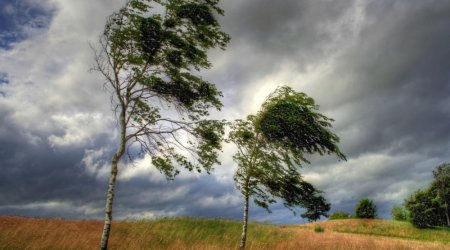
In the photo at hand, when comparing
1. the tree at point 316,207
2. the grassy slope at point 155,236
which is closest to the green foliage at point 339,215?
the grassy slope at point 155,236

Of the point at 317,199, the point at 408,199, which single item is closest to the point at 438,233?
the point at 408,199

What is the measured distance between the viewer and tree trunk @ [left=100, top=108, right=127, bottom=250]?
11.8 metres

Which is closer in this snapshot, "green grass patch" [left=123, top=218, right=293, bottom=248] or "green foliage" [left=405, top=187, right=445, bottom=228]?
"green grass patch" [left=123, top=218, right=293, bottom=248]

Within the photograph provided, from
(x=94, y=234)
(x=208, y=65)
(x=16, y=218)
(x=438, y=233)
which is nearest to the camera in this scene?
(x=208, y=65)

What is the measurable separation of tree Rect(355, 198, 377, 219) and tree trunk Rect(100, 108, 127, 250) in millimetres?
42664

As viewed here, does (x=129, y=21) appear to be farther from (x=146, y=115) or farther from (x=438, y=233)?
(x=438, y=233)

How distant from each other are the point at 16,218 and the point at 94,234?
477 centimetres

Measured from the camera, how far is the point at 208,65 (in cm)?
1426

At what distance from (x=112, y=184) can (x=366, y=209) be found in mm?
43549

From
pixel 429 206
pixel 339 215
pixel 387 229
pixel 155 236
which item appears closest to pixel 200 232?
pixel 155 236

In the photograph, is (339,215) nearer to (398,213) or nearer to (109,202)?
(398,213)

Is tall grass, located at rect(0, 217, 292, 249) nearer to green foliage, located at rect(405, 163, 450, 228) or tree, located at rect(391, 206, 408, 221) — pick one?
green foliage, located at rect(405, 163, 450, 228)

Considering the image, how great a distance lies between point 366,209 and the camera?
4728cm

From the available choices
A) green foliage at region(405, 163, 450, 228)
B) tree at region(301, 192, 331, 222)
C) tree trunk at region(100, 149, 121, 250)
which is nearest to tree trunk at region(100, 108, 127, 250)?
Answer: tree trunk at region(100, 149, 121, 250)
